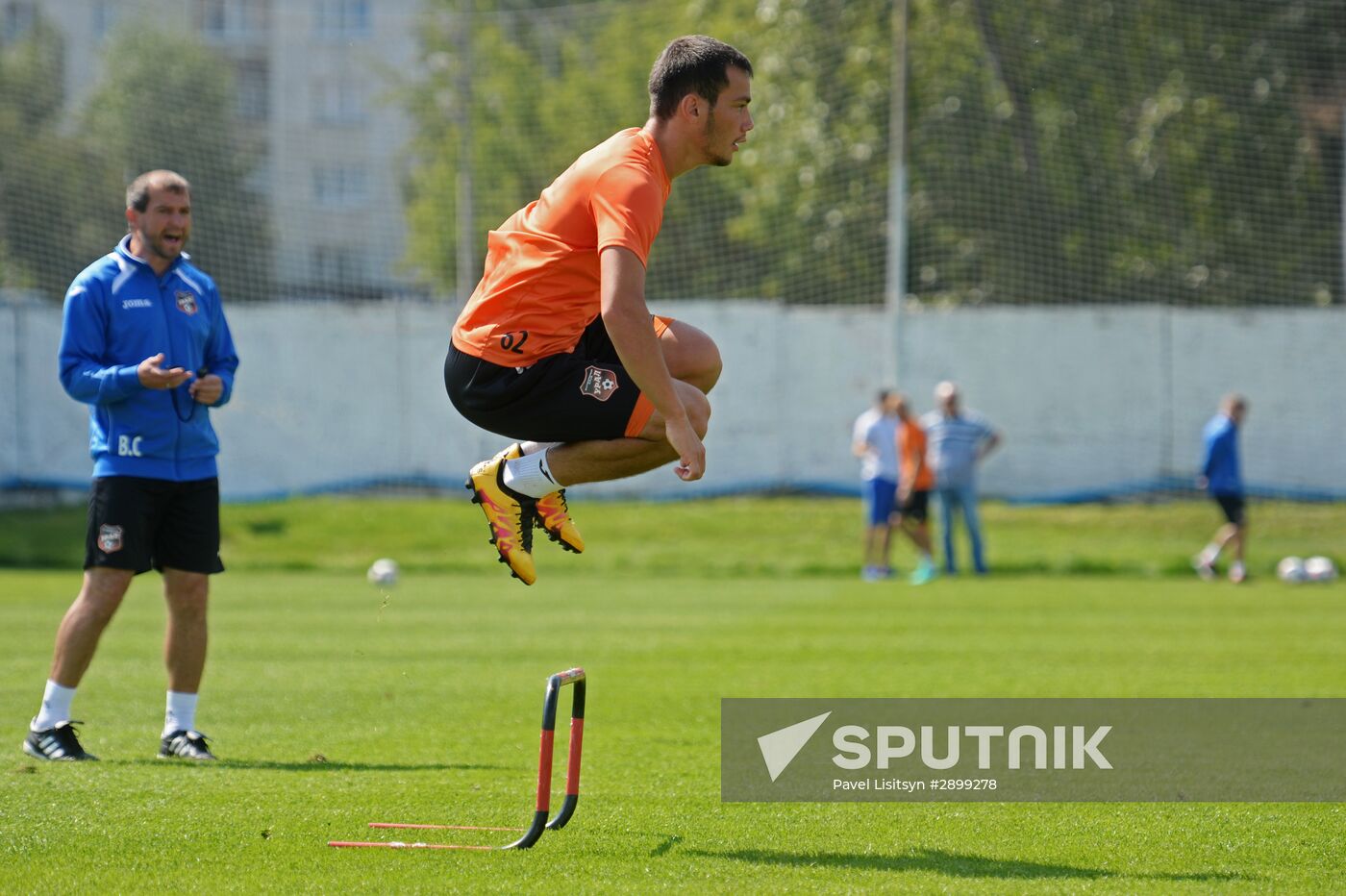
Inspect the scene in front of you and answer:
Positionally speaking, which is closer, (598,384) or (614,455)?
(598,384)

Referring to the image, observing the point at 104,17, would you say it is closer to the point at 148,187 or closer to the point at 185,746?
the point at 148,187

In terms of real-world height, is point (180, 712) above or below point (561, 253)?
below

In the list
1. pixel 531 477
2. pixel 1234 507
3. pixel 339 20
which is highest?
pixel 339 20

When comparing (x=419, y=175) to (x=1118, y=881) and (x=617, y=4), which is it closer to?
(x=617, y=4)

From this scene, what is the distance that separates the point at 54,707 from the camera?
723 centimetres

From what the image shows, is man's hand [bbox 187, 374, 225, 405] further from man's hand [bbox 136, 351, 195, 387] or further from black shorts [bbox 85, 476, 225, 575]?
black shorts [bbox 85, 476, 225, 575]

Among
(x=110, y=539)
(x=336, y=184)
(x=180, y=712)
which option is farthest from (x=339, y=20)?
(x=180, y=712)

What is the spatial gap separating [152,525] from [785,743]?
10.3 feet

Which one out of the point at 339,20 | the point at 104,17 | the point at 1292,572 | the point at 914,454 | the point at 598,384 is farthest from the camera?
the point at 339,20

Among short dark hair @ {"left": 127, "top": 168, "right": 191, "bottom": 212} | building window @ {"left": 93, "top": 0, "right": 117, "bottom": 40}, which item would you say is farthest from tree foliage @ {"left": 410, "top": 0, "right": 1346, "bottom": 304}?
short dark hair @ {"left": 127, "top": 168, "right": 191, "bottom": 212}

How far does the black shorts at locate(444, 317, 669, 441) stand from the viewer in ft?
18.7

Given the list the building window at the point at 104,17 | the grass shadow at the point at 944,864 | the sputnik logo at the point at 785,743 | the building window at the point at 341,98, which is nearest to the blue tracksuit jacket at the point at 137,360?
the sputnik logo at the point at 785,743

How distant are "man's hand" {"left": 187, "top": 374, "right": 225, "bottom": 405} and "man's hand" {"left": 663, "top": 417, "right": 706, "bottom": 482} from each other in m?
2.98

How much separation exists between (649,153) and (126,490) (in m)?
3.35
